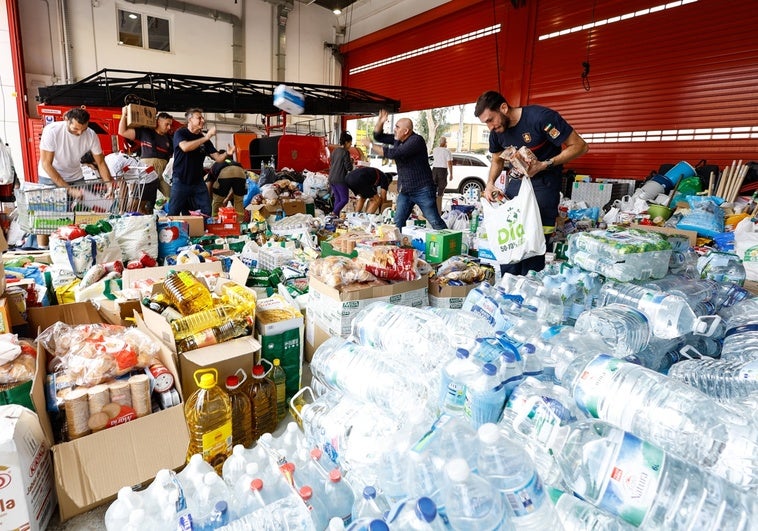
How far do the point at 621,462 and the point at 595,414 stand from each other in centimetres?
23

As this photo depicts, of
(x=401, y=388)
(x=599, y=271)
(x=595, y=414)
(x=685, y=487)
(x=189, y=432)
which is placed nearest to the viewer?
(x=685, y=487)

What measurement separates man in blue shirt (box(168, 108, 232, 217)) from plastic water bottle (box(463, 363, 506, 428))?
14.1ft

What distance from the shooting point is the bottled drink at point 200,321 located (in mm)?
2039

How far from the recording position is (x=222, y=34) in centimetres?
1368

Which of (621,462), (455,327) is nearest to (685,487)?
(621,462)

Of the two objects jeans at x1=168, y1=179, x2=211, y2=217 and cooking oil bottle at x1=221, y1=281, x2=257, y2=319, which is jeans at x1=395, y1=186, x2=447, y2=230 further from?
cooking oil bottle at x1=221, y1=281, x2=257, y2=319

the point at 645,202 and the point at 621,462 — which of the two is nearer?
the point at 621,462

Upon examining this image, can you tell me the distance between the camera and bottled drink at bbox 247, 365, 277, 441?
207 cm

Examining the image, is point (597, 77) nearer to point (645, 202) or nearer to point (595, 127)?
point (595, 127)

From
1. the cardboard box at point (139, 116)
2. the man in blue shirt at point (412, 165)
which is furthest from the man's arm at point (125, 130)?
the man in blue shirt at point (412, 165)

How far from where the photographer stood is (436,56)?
1238 cm

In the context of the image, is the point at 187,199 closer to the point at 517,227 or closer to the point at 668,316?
the point at 517,227

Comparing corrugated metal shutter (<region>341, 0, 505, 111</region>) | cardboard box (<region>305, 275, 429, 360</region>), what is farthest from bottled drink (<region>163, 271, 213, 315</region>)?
corrugated metal shutter (<region>341, 0, 505, 111</region>)

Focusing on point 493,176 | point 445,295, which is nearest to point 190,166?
point 493,176
